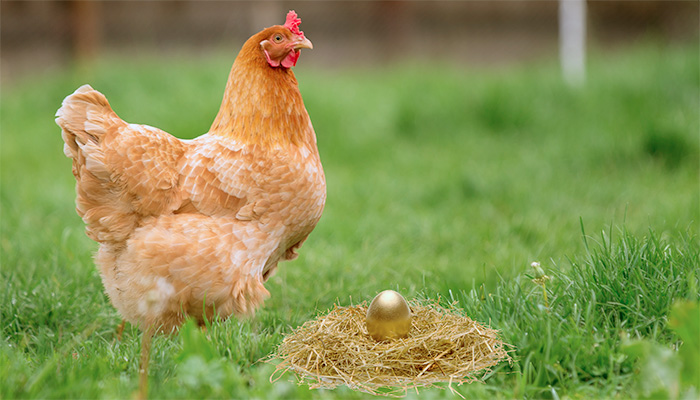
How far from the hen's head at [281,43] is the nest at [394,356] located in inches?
46.6

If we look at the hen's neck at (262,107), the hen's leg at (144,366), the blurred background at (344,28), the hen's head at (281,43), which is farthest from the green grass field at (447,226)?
the hen's head at (281,43)

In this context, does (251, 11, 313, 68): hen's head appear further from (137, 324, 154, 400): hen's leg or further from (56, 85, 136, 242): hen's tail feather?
(137, 324, 154, 400): hen's leg

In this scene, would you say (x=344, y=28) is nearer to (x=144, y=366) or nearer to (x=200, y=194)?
(x=200, y=194)

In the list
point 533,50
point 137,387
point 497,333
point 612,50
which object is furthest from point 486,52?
point 137,387

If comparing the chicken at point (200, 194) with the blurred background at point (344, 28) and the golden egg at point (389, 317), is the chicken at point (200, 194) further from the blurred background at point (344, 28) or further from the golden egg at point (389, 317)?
the blurred background at point (344, 28)

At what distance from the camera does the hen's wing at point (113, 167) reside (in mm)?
2561

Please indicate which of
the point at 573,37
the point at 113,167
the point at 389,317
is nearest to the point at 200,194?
the point at 113,167

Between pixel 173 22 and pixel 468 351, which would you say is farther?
pixel 173 22

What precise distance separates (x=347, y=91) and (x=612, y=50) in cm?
550

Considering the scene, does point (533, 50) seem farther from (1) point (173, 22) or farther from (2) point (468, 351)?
(2) point (468, 351)

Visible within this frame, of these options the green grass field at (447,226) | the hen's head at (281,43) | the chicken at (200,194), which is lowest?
the green grass field at (447,226)

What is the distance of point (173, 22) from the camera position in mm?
9633

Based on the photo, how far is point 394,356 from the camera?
2.34m

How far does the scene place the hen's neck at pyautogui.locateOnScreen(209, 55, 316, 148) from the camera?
275 cm
